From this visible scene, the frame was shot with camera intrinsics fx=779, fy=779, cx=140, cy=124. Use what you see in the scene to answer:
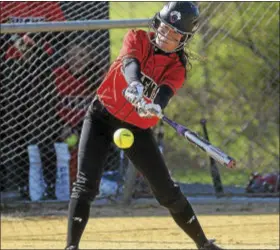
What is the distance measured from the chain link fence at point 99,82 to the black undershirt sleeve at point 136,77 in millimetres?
3068

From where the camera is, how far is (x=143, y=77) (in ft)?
15.2

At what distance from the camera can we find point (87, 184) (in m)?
4.66

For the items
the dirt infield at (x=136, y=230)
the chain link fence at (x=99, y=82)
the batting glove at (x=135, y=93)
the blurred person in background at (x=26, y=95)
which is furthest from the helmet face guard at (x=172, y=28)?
the blurred person in background at (x=26, y=95)

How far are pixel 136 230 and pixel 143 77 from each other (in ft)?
7.33

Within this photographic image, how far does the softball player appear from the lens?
454cm

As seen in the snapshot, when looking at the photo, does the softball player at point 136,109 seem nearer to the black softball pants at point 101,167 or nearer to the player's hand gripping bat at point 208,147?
the black softball pants at point 101,167

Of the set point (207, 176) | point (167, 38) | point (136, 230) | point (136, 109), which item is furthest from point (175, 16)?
point (207, 176)

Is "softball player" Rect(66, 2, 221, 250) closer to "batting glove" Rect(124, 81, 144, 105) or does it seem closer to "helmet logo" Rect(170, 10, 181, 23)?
"helmet logo" Rect(170, 10, 181, 23)

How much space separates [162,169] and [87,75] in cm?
339

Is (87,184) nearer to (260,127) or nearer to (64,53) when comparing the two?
(64,53)

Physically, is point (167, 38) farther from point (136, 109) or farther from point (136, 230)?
point (136, 230)

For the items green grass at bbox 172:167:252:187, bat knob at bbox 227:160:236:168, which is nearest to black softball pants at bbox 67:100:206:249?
bat knob at bbox 227:160:236:168

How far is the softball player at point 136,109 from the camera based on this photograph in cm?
454

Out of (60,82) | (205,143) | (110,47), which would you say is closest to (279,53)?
(110,47)
